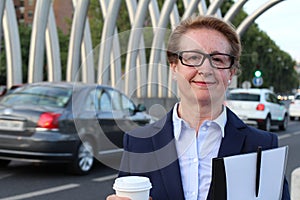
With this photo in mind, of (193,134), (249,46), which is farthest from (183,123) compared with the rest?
(249,46)

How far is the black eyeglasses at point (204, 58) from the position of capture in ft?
5.46

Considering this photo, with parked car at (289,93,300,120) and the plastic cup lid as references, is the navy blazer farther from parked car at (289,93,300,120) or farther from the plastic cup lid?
parked car at (289,93,300,120)

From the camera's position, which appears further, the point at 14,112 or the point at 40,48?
the point at 40,48

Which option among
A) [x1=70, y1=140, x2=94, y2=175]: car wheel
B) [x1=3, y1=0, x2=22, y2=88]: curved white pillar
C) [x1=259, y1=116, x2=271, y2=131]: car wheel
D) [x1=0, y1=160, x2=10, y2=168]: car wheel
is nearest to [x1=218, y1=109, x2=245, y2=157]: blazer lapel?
[x1=70, y1=140, x2=94, y2=175]: car wheel

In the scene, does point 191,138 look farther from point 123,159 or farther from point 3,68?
point 3,68

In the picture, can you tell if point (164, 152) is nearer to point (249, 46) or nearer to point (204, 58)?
point (204, 58)

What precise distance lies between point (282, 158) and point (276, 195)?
0.12 m

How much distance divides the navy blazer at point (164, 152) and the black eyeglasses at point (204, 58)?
245 millimetres

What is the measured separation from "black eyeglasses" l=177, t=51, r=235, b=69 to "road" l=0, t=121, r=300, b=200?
A: 464cm

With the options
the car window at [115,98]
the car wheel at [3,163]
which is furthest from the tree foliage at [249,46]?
the car window at [115,98]

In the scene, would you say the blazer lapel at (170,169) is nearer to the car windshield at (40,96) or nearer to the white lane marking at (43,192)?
the white lane marking at (43,192)

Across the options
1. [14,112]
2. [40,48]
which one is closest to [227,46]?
[14,112]

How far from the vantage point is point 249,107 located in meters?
17.0

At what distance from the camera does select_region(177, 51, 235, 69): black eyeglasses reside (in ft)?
5.46
